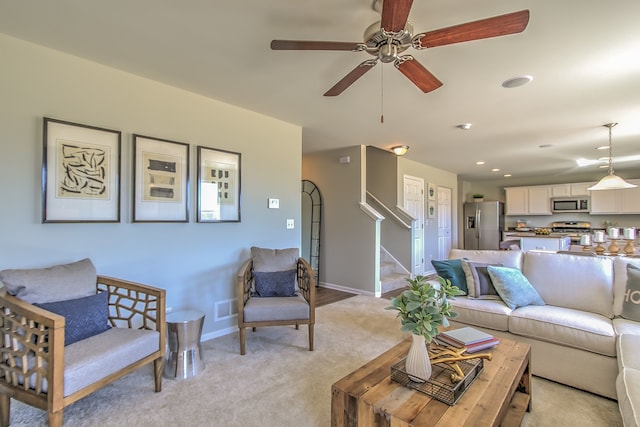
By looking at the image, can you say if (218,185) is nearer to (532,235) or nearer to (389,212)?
(389,212)

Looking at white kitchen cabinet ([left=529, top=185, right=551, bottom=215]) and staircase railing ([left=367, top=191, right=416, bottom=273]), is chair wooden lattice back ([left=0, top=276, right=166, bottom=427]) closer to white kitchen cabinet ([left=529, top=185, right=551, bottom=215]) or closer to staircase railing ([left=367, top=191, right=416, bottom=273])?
staircase railing ([left=367, top=191, right=416, bottom=273])

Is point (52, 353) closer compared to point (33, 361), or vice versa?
point (52, 353)

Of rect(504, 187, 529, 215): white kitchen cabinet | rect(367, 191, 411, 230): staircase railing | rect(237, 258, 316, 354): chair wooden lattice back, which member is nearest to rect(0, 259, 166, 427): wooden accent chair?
rect(237, 258, 316, 354): chair wooden lattice back

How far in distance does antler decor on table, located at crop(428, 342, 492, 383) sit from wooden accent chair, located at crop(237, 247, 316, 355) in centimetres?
128

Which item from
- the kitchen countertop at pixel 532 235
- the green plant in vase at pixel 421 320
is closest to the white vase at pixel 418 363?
the green plant in vase at pixel 421 320

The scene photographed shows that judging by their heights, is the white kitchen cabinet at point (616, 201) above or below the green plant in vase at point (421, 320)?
above

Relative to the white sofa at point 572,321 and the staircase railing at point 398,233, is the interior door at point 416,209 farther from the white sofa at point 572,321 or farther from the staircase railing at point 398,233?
the white sofa at point 572,321

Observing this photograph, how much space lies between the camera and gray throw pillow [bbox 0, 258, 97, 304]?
1787 mm

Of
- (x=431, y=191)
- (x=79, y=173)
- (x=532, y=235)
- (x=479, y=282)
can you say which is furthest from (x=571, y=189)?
(x=79, y=173)

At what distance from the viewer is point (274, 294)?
9.75 feet

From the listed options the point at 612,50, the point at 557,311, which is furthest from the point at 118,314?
the point at 612,50

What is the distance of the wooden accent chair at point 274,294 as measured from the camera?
2.65m

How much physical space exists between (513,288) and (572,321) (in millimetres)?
437

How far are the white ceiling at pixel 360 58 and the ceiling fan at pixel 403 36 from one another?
27 centimetres
